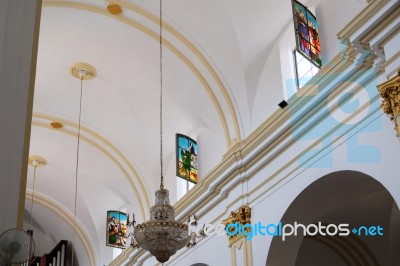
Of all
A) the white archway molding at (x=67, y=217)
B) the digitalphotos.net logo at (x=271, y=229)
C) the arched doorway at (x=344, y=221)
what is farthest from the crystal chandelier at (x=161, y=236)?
the white archway molding at (x=67, y=217)

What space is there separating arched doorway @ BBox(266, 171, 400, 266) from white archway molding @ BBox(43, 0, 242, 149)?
6.20ft

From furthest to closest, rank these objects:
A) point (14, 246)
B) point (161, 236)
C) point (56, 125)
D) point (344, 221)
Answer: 1. point (56, 125)
2. point (344, 221)
3. point (161, 236)
4. point (14, 246)

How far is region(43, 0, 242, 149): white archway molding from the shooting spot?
1138cm

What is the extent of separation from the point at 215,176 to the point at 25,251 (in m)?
8.31

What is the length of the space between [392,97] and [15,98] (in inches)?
196

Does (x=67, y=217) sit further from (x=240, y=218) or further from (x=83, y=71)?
(x=240, y=218)

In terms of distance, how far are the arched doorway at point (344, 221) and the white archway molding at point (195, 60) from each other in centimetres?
189

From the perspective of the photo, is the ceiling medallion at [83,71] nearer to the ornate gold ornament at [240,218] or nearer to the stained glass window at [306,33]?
the ornate gold ornament at [240,218]

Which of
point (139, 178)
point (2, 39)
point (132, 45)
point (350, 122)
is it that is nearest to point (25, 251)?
point (2, 39)

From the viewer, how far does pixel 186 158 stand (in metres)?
12.9

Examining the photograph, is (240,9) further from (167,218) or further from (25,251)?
(25,251)

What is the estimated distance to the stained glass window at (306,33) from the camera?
361 inches

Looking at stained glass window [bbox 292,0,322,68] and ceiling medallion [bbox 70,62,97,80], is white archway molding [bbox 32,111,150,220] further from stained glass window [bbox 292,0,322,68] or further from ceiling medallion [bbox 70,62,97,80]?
stained glass window [bbox 292,0,322,68]

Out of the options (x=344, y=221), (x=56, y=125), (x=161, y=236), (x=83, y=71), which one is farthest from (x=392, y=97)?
(x=56, y=125)
